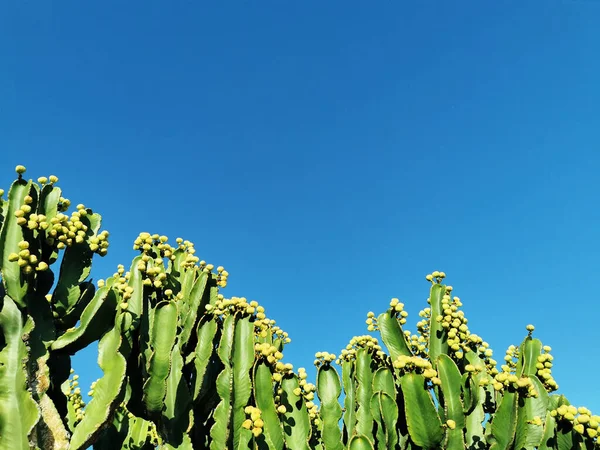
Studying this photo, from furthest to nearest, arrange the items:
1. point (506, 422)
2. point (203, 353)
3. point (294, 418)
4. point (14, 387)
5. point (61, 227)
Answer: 1. point (203, 353)
2. point (294, 418)
3. point (61, 227)
4. point (506, 422)
5. point (14, 387)

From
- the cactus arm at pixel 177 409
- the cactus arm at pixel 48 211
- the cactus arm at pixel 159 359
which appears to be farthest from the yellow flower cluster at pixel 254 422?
the cactus arm at pixel 48 211

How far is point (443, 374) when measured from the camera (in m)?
3.58

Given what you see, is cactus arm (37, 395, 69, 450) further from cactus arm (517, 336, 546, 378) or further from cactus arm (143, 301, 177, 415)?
cactus arm (517, 336, 546, 378)

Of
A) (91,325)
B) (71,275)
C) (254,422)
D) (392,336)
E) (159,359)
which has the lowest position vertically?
(254,422)

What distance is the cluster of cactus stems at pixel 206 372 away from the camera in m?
3.30

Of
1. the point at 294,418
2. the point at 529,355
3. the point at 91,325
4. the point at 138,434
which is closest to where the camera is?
the point at 91,325

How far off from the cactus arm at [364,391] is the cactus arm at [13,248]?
2.62 m

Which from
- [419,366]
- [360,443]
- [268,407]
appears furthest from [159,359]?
[419,366]

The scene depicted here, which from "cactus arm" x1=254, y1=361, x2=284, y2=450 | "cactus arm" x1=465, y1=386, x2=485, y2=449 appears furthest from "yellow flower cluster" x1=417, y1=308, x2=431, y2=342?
"cactus arm" x1=254, y1=361, x2=284, y2=450

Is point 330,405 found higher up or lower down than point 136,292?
lower down

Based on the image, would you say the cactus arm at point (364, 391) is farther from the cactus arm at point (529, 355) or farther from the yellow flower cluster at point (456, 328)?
the cactus arm at point (529, 355)

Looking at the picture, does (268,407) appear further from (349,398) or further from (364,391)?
(349,398)

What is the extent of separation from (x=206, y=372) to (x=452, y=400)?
6.22 feet

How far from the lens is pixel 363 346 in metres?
4.49
